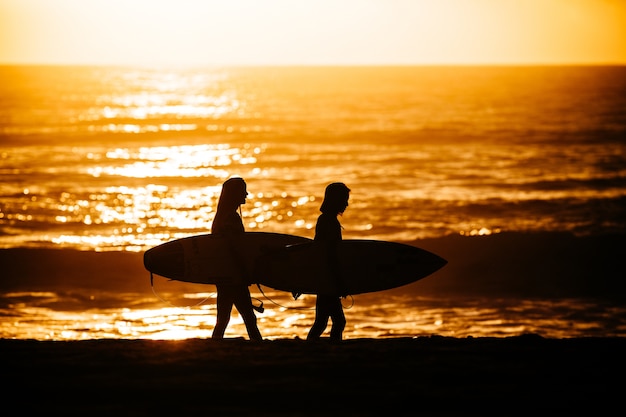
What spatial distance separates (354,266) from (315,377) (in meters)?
3.23

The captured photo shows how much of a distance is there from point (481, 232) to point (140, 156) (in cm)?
2785

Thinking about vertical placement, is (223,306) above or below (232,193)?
below

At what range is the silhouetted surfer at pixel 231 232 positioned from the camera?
8.11 meters

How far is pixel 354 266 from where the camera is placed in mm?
9711

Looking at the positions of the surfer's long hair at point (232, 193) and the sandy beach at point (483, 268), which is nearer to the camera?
the surfer's long hair at point (232, 193)

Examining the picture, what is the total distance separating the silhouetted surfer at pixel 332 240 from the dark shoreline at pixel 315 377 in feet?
1.31

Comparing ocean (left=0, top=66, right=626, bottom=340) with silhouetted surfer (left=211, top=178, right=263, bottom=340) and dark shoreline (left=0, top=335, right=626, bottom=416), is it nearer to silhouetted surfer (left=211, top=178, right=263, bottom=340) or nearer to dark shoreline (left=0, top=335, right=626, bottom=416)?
silhouetted surfer (left=211, top=178, right=263, bottom=340)

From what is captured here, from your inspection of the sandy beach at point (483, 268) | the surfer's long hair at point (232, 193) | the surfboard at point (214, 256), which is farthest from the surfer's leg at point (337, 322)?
the sandy beach at point (483, 268)

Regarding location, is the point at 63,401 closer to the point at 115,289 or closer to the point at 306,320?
the point at 306,320

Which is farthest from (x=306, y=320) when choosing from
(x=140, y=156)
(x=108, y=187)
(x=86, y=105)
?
(x=86, y=105)

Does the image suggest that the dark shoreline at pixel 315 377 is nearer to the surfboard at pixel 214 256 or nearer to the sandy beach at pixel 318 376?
the sandy beach at pixel 318 376

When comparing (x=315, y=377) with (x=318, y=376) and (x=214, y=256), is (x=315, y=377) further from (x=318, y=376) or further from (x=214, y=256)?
(x=214, y=256)

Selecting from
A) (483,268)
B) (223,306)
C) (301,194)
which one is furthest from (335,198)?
(301,194)

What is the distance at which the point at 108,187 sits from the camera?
36.0m
